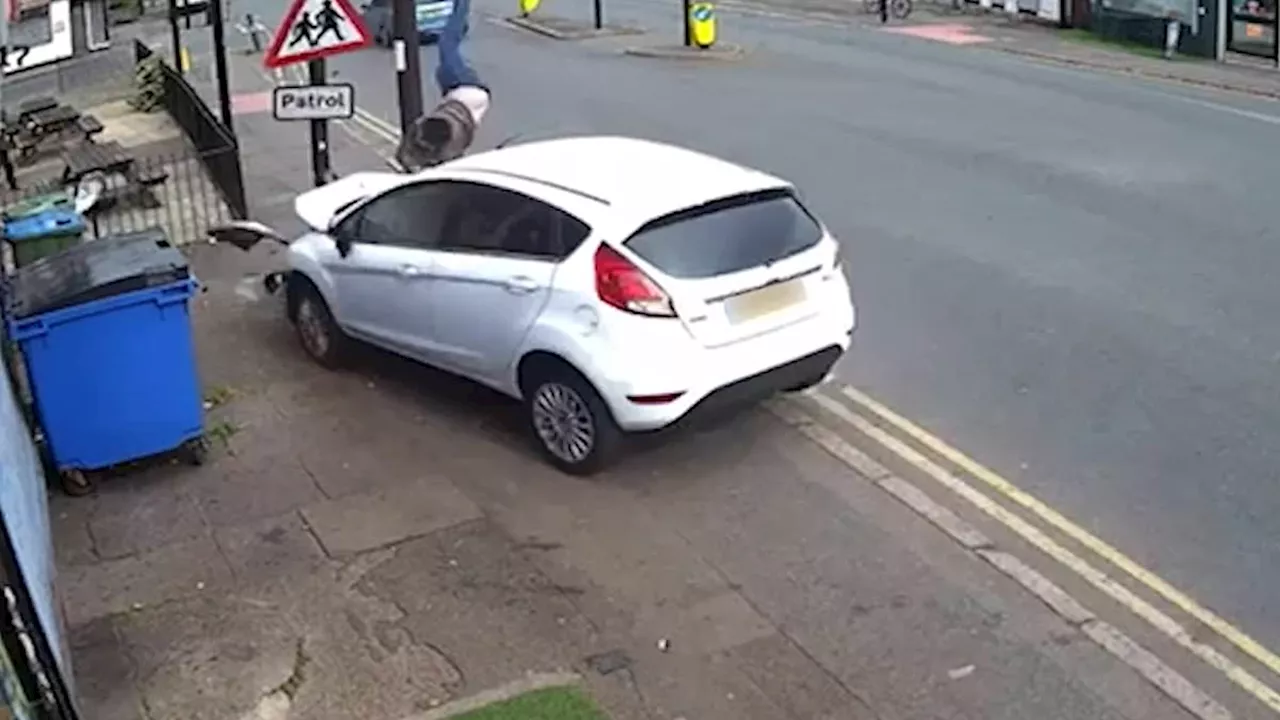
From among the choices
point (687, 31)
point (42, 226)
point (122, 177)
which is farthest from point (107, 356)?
point (687, 31)

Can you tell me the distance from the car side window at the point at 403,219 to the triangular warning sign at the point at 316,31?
2270 millimetres

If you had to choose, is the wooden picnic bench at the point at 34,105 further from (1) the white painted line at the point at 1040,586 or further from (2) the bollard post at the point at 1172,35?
(2) the bollard post at the point at 1172,35

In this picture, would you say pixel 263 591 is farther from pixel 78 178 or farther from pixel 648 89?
pixel 648 89

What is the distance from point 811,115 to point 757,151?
2.94 meters

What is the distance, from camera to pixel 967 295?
470 inches

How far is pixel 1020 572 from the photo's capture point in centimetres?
759

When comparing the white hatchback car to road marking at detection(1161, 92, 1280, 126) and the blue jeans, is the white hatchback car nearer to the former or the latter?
the blue jeans

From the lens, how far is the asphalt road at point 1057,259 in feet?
28.1

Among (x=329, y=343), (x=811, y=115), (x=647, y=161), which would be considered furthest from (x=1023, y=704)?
(x=811, y=115)

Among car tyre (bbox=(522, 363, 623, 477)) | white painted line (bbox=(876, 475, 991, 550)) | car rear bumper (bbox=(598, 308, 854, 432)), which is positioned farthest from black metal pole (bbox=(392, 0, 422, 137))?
white painted line (bbox=(876, 475, 991, 550))

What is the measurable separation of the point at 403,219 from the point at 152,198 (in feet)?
21.8

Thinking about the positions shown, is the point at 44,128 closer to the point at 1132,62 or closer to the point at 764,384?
the point at 764,384

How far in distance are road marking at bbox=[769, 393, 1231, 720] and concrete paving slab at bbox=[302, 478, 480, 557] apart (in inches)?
79.1

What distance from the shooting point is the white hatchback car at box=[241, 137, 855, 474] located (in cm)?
852
